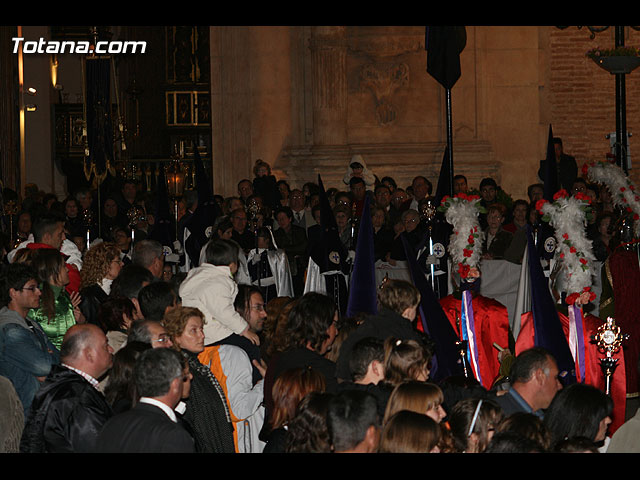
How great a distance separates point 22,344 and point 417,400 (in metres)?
2.91

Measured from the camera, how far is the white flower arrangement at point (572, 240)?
30.2 ft

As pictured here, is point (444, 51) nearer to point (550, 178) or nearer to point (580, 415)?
point (550, 178)

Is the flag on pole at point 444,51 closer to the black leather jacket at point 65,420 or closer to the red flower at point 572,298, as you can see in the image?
the red flower at point 572,298

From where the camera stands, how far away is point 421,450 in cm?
488

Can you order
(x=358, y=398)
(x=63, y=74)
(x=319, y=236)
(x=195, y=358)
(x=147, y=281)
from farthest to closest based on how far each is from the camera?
(x=63, y=74) → (x=319, y=236) → (x=147, y=281) → (x=195, y=358) → (x=358, y=398)

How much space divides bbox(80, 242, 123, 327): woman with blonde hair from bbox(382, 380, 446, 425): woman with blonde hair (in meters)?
4.02

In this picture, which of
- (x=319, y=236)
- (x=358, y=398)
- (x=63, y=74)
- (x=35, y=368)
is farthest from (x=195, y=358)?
(x=63, y=74)

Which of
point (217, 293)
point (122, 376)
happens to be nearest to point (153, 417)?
point (122, 376)

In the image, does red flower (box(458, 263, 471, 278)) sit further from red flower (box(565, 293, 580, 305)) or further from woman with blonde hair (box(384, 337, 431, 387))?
woman with blonde hair (box(384, 337, 431, 387))

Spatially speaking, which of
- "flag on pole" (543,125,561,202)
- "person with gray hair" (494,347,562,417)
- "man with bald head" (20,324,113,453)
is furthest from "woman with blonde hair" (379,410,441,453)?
"flag on pole" (543,125,561,202)

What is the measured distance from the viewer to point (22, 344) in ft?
23.9

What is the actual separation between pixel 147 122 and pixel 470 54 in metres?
10.0

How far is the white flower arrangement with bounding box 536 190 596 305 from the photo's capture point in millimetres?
9211
